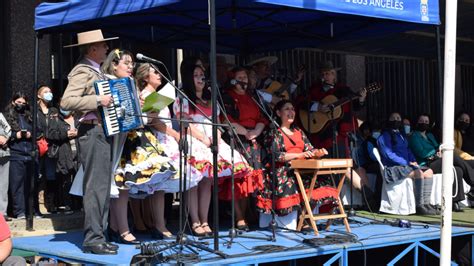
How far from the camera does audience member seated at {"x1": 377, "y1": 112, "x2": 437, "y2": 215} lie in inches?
397

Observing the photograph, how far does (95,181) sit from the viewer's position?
6273 mm

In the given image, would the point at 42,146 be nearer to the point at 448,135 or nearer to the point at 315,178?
the point at 315,178

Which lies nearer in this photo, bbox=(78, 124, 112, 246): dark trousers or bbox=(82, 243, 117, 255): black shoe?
bbox=(82, 243, 117, 255): black shoe

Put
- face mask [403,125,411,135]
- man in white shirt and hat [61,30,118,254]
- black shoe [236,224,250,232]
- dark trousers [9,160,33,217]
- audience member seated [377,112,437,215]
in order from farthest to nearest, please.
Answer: face mask [403,125,411,135] < audience member seated [377,112,437,215] < dark trousers [9,160,33,217] < black shoe [236,224,250,232] < man in white shirt and hat [61,30,118,254]

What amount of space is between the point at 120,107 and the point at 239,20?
9.10 feet

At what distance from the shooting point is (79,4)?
271 inches

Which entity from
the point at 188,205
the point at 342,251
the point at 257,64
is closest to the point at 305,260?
the point at 342,251

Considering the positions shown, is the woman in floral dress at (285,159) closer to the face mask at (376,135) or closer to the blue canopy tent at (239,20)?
the blue canopy tent at (239,20)

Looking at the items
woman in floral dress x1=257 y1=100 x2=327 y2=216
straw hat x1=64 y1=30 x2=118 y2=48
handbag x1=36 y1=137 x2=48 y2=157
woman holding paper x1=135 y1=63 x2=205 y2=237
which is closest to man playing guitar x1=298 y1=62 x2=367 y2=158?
woman in floral dress x1=257 y1=100 x2=327 y2=216

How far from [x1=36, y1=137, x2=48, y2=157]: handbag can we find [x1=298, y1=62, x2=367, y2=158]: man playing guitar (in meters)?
3.06

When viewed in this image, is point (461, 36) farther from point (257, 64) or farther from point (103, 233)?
point (103, 233)

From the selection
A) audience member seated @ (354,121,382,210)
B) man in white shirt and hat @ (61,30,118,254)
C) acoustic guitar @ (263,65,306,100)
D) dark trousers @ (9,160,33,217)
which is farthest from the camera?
audience member seated @ (354,121,382,210)

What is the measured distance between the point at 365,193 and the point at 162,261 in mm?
5265

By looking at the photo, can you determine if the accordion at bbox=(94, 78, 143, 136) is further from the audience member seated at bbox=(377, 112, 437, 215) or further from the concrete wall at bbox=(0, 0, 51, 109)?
the audience member seated at bbox=(377, 112, 437, 215)
